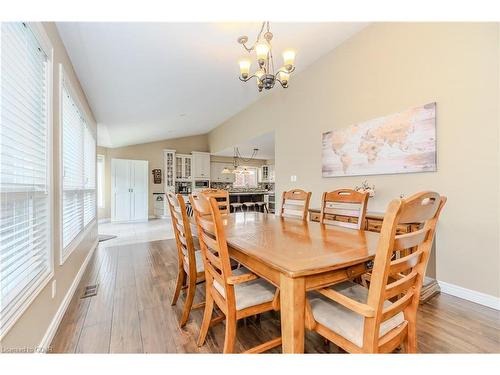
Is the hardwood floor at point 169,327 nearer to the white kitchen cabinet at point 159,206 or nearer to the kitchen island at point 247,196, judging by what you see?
the kitchen island at point 247,196

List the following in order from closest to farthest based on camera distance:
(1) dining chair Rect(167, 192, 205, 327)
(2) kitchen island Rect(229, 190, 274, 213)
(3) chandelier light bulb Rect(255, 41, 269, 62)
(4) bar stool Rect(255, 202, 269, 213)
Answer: (1) dining chair Rect(167, 192, 205, 327), (3) chandelier light bulb Rect(255, 41, 269, 62), (2) kitchen island Rect(229, 190, 274, 213), (4) bar stool Rect(255, 202, 269, 213)

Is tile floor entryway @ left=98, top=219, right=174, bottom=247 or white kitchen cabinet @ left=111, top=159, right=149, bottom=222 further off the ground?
white kitchen cabinet @ left=111, top=159, right=149, bottom=222

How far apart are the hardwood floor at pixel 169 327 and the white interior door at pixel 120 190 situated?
491 cm

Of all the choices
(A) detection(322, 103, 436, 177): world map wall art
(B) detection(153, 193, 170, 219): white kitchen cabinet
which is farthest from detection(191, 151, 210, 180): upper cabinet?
(A) detection(322, 103, 436, 177): world map wall art

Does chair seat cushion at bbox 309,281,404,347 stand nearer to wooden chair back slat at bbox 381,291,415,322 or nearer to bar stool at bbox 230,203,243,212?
wooden chair back slat at bbox 381,291,415,322

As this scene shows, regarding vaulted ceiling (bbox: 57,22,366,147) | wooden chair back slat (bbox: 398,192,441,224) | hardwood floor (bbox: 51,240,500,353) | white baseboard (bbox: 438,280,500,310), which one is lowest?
hardwood floor (bbox: 51,240,500,353)

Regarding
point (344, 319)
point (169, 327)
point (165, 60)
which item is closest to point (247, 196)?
point (165, 60)

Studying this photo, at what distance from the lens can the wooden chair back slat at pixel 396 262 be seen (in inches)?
32.1

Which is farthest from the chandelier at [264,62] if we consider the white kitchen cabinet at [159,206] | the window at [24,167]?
the white kitchen cabinet at [159,206]

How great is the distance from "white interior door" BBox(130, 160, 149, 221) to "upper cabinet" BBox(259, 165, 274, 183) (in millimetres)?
4940

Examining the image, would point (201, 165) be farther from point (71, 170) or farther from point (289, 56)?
point (289, 56)

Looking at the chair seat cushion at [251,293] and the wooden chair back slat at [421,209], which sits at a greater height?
the wooden chair back slat at [421,209]

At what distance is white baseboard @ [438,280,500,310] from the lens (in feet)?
6.52

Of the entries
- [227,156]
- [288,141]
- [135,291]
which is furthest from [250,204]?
[135,291]
